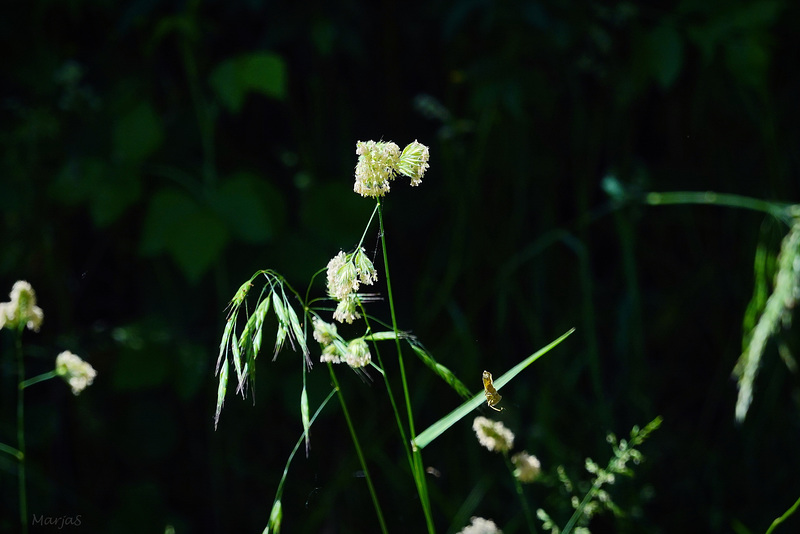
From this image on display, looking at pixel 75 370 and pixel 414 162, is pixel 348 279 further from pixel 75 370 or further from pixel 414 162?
pixel 75 370

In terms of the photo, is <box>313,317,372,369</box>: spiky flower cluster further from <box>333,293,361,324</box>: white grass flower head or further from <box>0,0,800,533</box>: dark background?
<box>0,0,800,533</box>: dark background

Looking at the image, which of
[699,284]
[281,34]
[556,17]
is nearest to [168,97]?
[281,34]

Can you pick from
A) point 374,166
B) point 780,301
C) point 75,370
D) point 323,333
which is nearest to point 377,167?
point 374,166

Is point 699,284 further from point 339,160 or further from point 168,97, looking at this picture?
point 168,97

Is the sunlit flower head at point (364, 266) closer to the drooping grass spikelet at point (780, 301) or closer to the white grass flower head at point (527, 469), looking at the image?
the white grass flower head at point (527, 469)

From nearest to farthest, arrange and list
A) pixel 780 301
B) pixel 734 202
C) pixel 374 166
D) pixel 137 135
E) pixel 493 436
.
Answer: pixel 374 166 < pixel 493 436 < pixel 780 301 < pixel 734 202 < pixel 137 135

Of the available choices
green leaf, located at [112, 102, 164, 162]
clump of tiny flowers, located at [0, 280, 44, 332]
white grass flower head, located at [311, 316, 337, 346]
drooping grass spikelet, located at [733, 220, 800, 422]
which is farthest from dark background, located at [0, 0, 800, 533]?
white grass flower head, located at [311, 316, 337, 346]

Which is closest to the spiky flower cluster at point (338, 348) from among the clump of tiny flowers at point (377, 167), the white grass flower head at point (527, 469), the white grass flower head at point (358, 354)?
the white grass flower head at point (358, 354)
